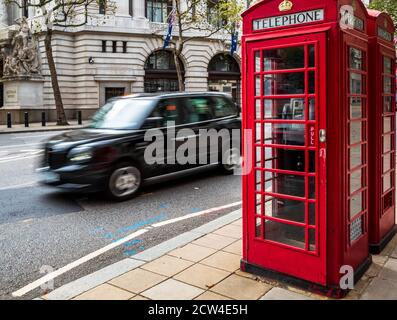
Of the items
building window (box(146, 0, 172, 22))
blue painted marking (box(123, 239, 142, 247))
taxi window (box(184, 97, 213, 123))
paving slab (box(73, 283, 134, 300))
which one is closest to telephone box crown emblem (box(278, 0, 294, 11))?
paving slab (box(73, 283, 134, 300))

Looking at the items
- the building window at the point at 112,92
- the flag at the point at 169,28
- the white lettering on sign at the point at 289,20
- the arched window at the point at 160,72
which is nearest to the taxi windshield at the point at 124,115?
the white lettering on sign at the point at 289,20

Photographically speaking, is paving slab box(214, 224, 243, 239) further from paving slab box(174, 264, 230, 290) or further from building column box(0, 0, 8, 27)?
building column box(0, 0, 8, 27)

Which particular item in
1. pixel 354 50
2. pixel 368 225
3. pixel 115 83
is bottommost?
pixel 368 225

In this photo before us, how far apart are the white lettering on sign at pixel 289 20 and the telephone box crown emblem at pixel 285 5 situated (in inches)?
2.2

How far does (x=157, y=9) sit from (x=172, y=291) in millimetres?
36011

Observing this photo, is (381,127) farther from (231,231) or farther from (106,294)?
(106,294)

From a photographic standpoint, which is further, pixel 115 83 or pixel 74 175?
pixel 115 83

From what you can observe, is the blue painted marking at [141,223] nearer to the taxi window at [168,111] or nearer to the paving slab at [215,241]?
the paving slab at [215,241]

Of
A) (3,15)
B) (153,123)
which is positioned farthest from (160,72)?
(153,123)

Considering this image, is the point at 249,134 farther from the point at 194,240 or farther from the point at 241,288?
the point at 194,240

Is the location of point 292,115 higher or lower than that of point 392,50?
lower

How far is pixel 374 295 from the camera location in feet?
11.9
